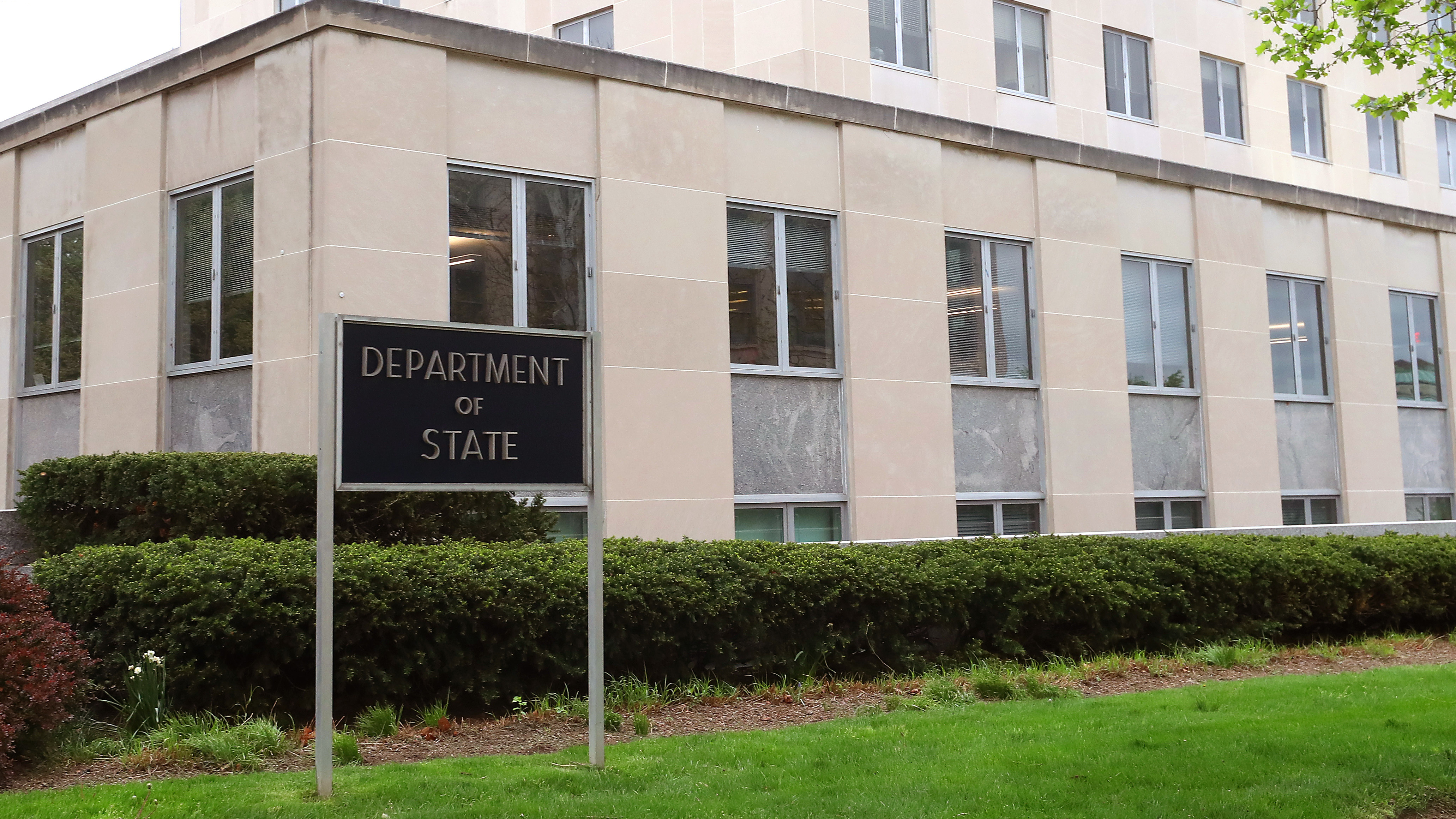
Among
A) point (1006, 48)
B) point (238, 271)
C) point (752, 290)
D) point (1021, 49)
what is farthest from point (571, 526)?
point (1021, 49)

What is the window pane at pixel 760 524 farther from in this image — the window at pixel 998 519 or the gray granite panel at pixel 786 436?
the window at pixel 998 519

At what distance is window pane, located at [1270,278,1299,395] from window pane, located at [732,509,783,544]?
387 inches

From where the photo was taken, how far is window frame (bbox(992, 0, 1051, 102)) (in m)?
20.3

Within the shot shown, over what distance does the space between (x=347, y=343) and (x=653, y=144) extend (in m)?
8.12

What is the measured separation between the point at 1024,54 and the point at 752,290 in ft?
25.9

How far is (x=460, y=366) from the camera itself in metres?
7.30

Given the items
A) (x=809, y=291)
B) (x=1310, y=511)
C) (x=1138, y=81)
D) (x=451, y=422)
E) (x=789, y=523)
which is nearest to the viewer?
(x=451, y=422)

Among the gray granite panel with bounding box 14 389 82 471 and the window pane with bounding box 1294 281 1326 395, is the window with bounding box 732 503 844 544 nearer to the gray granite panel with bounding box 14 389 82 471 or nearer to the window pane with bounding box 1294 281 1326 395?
the gray granite panel with bounding box 14 389 82 471

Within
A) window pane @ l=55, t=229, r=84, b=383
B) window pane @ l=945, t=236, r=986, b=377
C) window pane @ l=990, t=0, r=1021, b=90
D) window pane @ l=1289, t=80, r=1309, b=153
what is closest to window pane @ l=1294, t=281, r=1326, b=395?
window pane @ l=1289, t=80, r=1309, b=153

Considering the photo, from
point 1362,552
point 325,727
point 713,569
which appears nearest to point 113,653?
point 325,727

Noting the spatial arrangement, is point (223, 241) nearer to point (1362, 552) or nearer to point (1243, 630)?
point (1243, 630)

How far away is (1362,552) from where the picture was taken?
15547 mm

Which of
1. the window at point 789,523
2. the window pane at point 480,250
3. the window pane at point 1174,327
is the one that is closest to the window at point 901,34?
the window pane at point 1174,327

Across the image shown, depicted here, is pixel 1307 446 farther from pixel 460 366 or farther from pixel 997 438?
pixel 460 366
